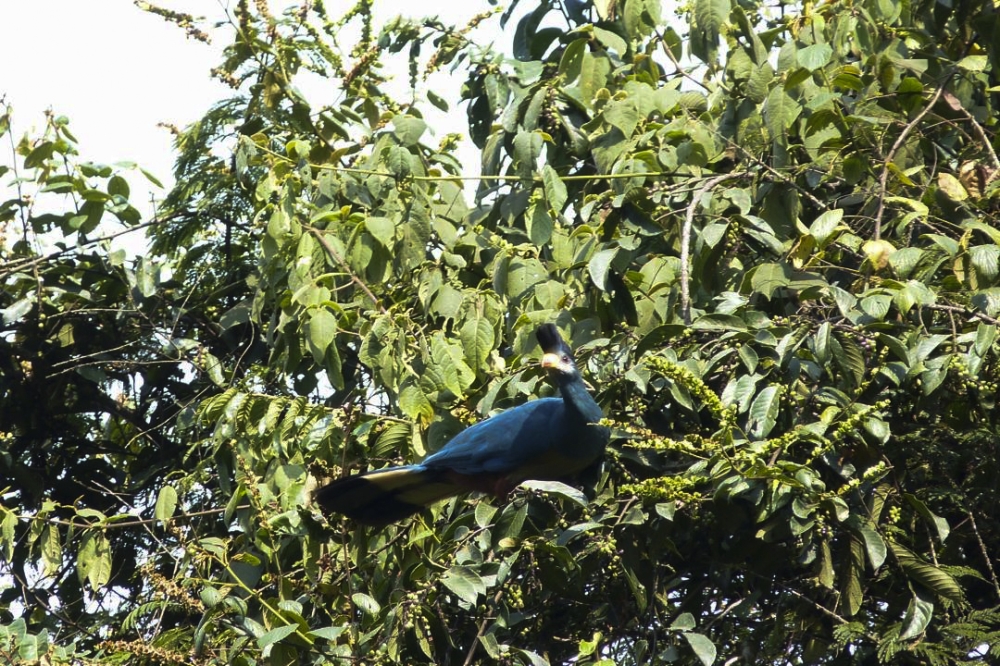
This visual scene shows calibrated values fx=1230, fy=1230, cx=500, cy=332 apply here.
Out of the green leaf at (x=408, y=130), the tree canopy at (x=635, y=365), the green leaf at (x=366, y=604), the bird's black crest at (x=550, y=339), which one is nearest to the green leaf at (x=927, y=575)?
the tree canopy at (x=635, y=365)

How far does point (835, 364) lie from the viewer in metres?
2.96

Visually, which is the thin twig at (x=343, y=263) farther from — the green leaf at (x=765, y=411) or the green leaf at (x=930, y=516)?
the green leaf at (x=930, y=516)

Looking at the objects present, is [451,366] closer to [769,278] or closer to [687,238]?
[687,238]

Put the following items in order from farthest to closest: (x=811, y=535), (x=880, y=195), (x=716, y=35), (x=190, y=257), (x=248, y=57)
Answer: (x=190, y=257), (x=248, y=57), (x=716, y=35), (x=880, y=195), (x=811, y=535)

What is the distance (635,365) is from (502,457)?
571 millimetres

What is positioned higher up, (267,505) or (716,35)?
(716,35)

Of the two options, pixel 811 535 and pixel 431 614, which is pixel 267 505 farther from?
pixel 811 535

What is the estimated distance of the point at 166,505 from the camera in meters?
3.46

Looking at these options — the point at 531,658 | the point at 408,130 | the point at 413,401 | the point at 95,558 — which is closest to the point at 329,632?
the point at 531,658

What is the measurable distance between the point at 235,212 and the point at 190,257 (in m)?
0.29

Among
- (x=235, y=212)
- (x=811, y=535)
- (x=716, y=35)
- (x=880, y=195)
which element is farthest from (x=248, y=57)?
(x=811, y=535)

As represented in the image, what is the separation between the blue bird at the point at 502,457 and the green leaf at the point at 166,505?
0.48 metres

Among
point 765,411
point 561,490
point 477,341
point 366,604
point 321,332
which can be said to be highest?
point 321,332

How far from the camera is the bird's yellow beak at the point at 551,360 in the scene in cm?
310
